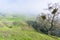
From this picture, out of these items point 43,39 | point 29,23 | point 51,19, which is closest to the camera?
point 43,39

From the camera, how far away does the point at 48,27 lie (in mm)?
75812

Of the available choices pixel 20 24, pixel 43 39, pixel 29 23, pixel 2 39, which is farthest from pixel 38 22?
pixel 2 39

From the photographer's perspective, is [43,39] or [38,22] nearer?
[43,39]

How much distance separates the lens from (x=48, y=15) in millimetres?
73688

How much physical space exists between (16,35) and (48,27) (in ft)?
88.9

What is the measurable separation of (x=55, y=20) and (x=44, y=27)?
200 inches

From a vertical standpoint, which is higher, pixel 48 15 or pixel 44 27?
pixel 48 15

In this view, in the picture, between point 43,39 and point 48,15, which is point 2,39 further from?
point 48,15

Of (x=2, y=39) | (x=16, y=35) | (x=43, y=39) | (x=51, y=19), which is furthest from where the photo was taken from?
(x=51, y=19)

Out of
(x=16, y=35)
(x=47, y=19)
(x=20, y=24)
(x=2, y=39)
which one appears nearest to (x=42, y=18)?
(x=47, y=19)

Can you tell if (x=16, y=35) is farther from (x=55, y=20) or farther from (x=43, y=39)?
(x=55, y=20)

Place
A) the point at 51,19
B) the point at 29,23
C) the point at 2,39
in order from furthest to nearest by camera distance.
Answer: the point at 29,23 < the point at 51,19 < the point at 2,39

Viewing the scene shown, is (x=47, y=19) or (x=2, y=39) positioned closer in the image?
(x=2, y=39)

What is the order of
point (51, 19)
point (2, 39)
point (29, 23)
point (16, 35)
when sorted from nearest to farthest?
1. point (2, 39)
2. point (16, 35)
3. point (51, 19)
4. point (29, 23)
